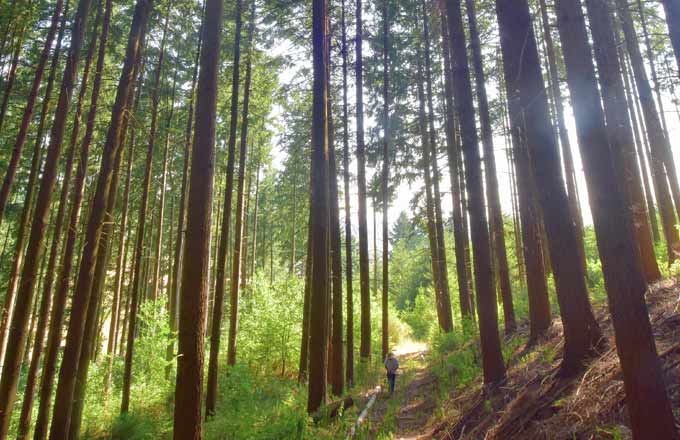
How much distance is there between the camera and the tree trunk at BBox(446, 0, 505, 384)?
7531mm

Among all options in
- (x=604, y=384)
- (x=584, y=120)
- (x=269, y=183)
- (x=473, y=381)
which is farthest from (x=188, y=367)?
(x=269, y=183)

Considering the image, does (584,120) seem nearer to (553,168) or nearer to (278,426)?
(553,168)

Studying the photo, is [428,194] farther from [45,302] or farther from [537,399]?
[45,302]

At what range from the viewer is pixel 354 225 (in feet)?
55.6

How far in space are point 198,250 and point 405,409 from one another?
6.43 meters

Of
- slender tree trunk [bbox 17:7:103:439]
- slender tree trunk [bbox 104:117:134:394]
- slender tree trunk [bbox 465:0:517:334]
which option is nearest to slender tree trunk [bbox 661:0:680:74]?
slender tree trunk [bbox 465:0:517:334]

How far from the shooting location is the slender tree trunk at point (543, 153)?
20.0 ft

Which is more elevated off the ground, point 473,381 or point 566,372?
point 566,372

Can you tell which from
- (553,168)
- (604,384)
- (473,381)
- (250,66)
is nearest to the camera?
(604,384)

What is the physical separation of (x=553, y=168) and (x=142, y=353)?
16432mm

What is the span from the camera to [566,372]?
5.57 metres

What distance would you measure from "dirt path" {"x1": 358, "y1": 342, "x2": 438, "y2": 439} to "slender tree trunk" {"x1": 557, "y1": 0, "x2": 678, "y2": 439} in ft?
14.5

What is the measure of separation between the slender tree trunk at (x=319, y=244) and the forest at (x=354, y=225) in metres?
0.05

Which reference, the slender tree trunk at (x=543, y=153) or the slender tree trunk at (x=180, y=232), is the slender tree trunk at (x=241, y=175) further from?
the slender tree trunk at (x=543, y=153)
